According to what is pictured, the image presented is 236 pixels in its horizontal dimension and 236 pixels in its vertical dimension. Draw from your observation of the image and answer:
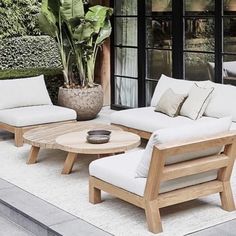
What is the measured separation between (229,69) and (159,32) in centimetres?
156

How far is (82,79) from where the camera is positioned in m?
9.30

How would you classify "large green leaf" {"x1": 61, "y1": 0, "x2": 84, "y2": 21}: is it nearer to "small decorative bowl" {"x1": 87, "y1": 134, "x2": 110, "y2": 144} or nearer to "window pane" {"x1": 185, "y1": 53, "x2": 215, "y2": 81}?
"window pane" {"x1": 185, "y1": 53, "x2": 215, "y2": 81}

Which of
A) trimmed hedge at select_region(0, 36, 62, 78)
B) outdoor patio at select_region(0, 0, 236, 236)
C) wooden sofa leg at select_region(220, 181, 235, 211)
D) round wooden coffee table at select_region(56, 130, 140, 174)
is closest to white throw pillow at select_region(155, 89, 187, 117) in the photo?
outdoor patio at select_region(0, 0, 236, 236)

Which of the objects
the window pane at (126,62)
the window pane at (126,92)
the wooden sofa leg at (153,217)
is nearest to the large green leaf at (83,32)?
the window pane at (126,62)

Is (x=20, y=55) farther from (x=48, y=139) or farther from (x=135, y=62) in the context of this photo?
(x=48, y=139)

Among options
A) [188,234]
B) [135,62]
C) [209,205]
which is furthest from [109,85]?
[188,234]

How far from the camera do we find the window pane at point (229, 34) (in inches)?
308

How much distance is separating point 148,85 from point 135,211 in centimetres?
472

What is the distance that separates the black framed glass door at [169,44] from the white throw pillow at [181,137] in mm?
3367

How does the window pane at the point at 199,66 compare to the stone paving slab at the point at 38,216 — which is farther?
the window pane at the point at 199,66

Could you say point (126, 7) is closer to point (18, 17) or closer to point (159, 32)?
point (159, 32)

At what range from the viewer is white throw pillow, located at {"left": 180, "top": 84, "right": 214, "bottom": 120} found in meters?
7.02

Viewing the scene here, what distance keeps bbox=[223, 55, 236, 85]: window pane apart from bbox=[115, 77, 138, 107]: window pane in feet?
A: 6.59

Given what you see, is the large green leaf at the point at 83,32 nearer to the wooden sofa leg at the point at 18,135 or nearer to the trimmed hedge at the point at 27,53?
the wooden sofa leg at the point at 18,135
